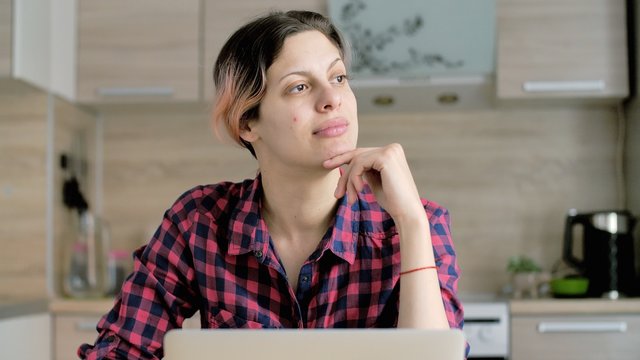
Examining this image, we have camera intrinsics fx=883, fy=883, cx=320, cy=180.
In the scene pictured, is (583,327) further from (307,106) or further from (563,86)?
(307,106)

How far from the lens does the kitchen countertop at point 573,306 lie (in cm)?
266

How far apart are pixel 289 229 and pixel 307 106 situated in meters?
0.23

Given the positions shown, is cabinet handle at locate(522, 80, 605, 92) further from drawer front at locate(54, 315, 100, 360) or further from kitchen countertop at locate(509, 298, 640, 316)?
drawer front at locate(54, 315, 100, 360)

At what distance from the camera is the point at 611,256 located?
2.86 metres

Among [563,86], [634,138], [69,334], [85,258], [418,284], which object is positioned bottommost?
[69,334]

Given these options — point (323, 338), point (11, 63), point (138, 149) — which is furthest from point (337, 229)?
point (138, 149)

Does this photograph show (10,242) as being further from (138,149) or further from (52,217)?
(138,149)

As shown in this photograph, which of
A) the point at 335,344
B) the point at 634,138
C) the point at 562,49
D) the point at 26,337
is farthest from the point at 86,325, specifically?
the point at 335,344

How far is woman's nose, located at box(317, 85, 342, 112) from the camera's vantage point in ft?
4.46

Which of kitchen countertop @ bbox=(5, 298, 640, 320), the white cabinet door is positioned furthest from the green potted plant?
the white cabinet door

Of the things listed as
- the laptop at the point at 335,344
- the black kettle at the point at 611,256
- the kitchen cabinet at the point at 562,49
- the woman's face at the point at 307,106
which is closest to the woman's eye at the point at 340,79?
the woman's face at the point at 307,106

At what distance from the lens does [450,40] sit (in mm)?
2941

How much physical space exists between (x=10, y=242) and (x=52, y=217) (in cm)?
16

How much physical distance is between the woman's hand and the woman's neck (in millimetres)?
80
